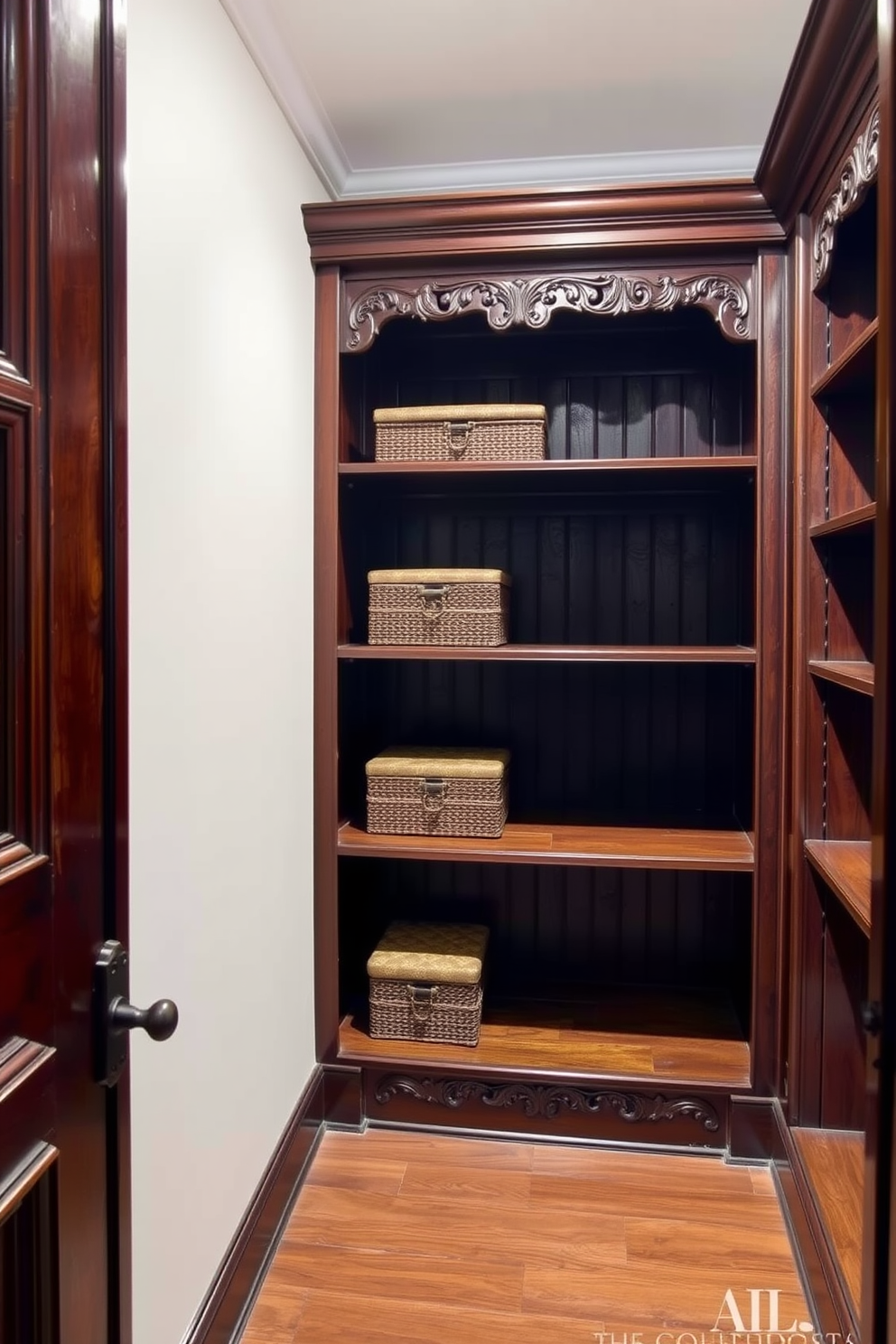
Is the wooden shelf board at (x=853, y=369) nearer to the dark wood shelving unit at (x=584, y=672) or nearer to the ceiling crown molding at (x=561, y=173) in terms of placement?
the dark wood shelving unit at (x=584, y=672)

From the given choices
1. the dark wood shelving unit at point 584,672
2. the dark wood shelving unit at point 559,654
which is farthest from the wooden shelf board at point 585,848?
the dark wood shelving unit at point 559,654

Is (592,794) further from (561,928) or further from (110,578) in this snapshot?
(110,578)

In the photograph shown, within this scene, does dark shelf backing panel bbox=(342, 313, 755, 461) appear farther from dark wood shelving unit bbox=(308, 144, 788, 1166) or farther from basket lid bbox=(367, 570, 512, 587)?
→ basket lid bbox=(367, 570, 512, 587)

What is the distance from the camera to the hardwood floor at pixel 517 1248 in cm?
150

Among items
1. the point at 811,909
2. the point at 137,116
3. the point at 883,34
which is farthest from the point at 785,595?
the point at 137,116

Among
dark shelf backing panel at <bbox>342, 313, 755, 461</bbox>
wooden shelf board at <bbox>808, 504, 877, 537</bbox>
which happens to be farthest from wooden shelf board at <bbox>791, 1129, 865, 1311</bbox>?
dark shelf backing panel at <bbox>342, 313, 755, 461</bbox>

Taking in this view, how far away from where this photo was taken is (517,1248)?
5.50 ft

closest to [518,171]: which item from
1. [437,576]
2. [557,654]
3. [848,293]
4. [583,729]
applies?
[848,293]

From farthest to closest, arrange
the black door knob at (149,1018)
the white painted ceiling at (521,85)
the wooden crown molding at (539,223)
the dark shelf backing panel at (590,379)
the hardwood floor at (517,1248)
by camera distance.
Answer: the dark shelf backing panel at (590,379) → the wooden crown molding at (539,223) → the white painted ceiling at (521,85) → the hardwood floor at (517,1248) → the black door knob at (149,1018)

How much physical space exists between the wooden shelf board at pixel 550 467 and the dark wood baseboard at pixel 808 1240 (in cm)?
143

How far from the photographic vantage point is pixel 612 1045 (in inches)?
82.8

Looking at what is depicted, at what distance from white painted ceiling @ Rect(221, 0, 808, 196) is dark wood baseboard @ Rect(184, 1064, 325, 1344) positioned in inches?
83.4

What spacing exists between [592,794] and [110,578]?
1.84 metres

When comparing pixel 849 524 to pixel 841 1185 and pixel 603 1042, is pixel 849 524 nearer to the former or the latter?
pixel 841 1185
